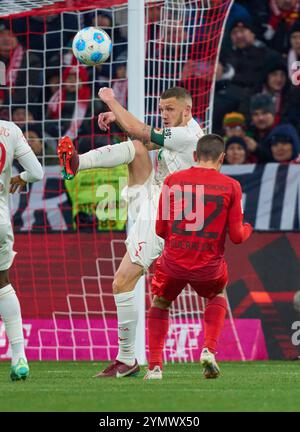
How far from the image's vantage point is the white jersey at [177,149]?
790cm

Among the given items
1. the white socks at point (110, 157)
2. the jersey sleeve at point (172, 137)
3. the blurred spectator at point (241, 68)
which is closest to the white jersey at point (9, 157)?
the white socks at point (110, 157)

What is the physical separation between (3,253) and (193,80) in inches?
155

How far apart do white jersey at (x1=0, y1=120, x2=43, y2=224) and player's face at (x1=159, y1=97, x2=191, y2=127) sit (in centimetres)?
98

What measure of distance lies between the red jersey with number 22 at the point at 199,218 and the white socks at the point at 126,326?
2.76ft

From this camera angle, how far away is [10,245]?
7715mm

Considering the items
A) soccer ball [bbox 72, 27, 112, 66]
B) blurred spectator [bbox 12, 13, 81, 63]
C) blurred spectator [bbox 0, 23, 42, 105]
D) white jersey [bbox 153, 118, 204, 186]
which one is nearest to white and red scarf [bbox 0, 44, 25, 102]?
blurred spectator [bbox 0, 23, 42, 105]

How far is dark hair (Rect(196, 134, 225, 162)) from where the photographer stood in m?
7.30

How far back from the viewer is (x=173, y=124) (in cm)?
806

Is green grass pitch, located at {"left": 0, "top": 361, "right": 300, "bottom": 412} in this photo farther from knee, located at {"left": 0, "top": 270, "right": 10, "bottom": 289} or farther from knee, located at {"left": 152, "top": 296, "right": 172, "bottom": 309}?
knee, located at {"left": 0, "top": 270, "right": 10, "bottom": 289}

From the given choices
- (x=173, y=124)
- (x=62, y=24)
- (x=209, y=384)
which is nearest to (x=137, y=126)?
(x=173, y=124)

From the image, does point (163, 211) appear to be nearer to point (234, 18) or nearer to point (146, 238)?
point (146, 238)

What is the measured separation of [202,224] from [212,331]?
2.27 feet

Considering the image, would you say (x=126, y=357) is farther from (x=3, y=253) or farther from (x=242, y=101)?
(x=242, y=101)

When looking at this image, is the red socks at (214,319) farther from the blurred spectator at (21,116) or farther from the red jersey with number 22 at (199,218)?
the blurred spectator at (21,116)
